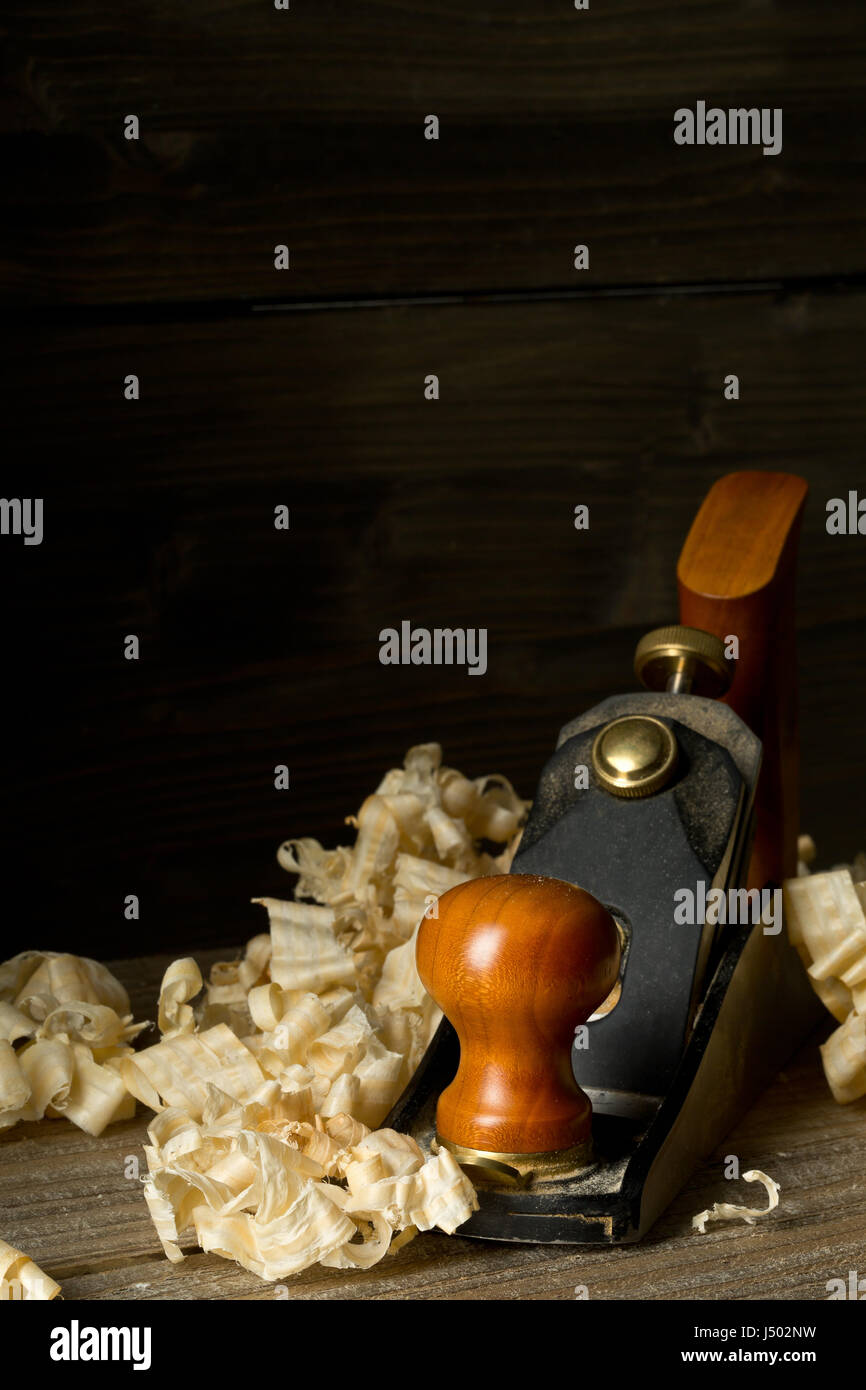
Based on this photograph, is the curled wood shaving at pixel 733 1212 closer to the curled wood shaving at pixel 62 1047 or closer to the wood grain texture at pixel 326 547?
the curled wood shaving at pixel 62 1047

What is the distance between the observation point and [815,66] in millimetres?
1563

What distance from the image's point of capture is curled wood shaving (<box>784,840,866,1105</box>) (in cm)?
101

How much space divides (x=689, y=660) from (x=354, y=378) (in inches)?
24.6

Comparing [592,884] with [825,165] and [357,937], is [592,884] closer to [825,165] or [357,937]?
[357,937]

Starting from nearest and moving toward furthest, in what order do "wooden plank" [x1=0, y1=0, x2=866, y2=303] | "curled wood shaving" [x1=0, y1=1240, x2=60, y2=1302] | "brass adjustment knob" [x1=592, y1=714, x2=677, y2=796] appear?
"curled wood shaving" [x1=0, y1=1240, x2=60, y2=1302] < "brass adjustment knob" [x1=592, y1=714, x2=677, y2=796] < "wooden plank" [x1=0, y1=0, x2=866, y2=303]

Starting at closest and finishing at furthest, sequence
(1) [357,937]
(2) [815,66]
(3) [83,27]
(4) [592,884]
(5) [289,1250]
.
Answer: (5) [289,1250] → (4) [592,884] → (1) [357,937] → (3) [83,27] → (2) [815,66]

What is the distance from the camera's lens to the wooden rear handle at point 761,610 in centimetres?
108

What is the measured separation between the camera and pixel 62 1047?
103 centimetres

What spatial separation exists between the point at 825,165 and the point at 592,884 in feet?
3.22

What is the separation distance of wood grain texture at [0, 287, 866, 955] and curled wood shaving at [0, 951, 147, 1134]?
0.42 meters

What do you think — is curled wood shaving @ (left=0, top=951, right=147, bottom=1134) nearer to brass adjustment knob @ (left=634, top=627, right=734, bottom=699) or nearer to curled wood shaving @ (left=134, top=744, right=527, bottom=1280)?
curled wood shaving @ (left=134, top=744, right=527, bottom=1280)

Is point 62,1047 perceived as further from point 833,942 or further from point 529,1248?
point 833,942

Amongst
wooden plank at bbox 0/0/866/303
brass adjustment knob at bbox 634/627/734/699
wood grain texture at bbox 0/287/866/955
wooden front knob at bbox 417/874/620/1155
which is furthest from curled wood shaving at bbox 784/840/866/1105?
wooden plank at bbox 0/0/866/303

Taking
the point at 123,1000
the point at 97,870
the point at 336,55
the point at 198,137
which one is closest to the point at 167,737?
the point at 97,870
